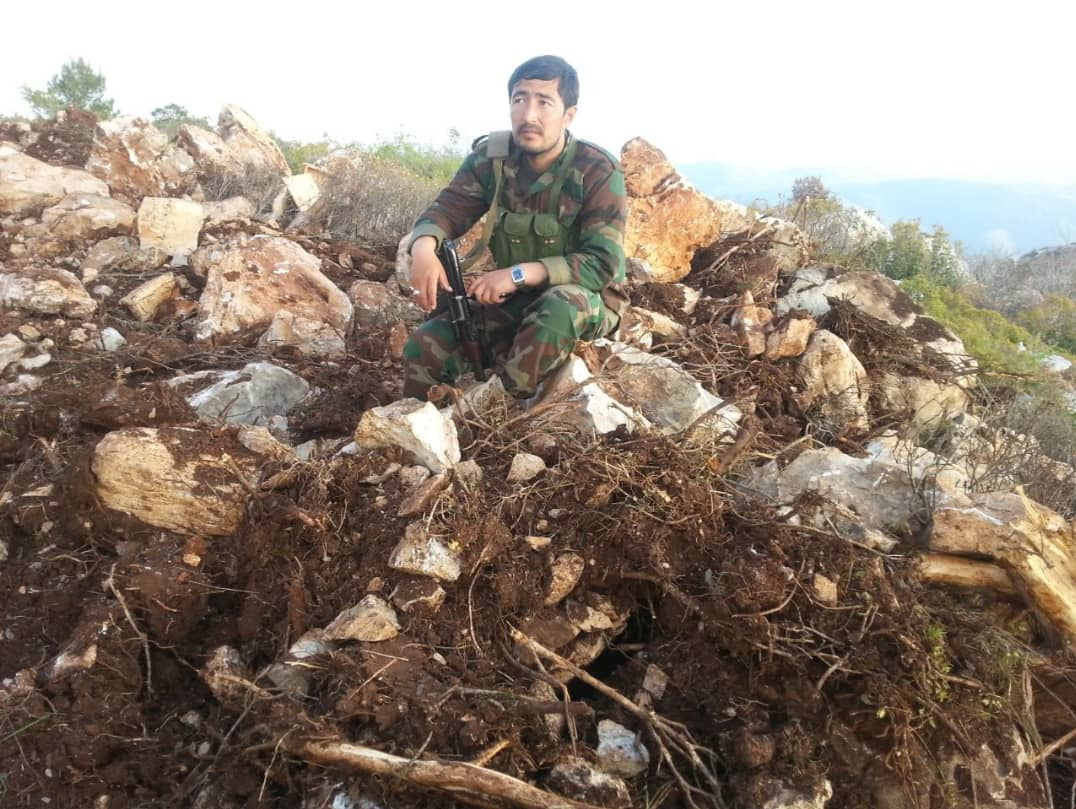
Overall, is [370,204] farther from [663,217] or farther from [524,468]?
[524,468]

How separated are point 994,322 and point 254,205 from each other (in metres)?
7.19

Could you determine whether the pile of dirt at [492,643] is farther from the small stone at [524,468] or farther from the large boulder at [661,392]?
the large boulder at [661,392]

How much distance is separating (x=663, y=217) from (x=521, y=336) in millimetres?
2044

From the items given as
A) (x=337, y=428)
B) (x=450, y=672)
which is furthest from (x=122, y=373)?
(x=450, y=672)

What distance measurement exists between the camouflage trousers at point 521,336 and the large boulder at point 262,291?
97 cm

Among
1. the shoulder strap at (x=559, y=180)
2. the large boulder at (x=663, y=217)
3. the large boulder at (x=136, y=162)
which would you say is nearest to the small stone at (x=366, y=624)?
the shoulder strap at (x=559, y=180)

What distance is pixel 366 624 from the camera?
1.91 m

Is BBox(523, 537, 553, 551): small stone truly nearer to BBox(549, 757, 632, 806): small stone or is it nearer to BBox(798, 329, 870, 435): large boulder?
BBox(549, 757, 632, 806): small stone

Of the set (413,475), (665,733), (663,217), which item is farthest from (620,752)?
(663,217)

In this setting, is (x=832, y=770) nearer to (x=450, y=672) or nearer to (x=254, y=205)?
(x=450, y=672)

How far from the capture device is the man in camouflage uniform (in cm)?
285

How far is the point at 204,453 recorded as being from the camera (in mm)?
2342

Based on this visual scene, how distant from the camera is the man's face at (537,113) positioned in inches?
114

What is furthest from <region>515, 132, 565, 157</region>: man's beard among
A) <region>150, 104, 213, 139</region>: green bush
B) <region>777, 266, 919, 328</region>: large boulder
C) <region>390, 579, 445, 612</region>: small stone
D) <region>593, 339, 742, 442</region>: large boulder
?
<region>150, 104, 213, 139</region>: green bush
